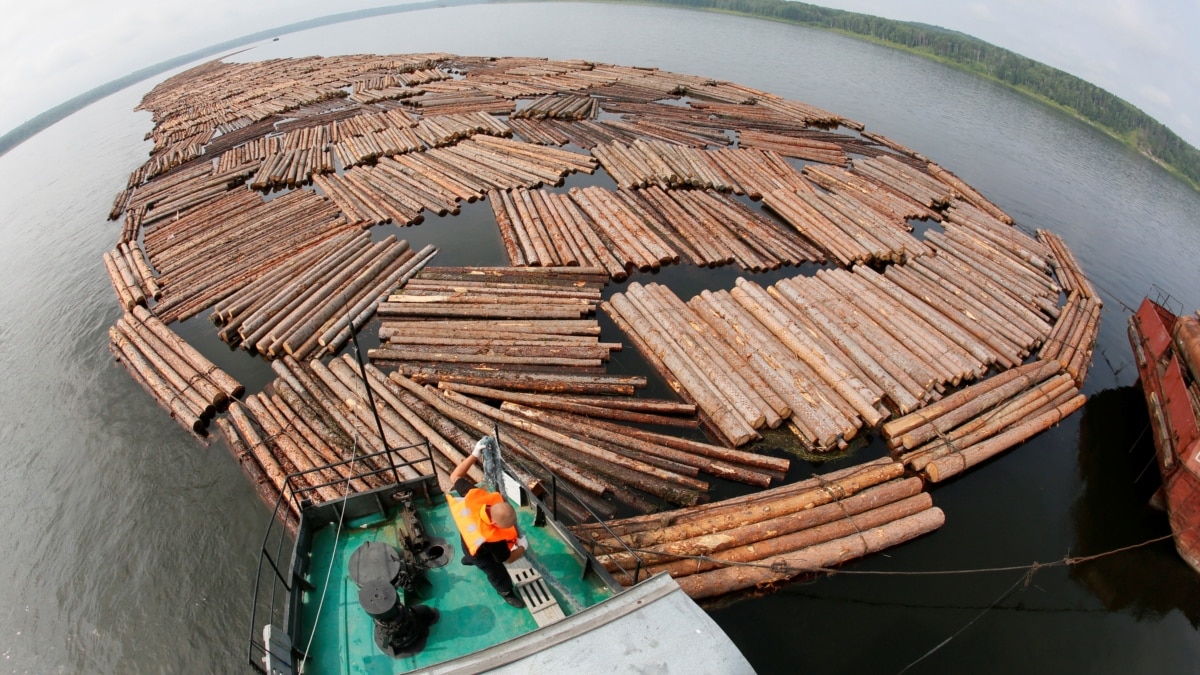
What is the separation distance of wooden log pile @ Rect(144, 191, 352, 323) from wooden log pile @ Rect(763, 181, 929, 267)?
2226 centimetres

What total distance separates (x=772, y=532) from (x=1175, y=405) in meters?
12.2

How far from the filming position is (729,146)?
3453 centimetres

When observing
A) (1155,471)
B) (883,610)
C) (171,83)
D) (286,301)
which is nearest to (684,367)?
(883,610)

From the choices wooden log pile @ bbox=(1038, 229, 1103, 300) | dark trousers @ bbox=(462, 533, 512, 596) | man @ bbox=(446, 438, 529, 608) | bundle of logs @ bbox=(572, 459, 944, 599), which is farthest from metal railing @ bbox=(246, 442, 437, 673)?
wooden log pile @ bbox=(1038, 229, 1103, 300)

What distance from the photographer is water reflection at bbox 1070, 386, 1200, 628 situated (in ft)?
37.7

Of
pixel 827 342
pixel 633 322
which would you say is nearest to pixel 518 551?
pixel 633 322

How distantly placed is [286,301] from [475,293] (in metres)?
7.16

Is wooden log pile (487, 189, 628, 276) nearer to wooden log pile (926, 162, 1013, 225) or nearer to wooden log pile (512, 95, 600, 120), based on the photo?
wooden log pile (512, 95, 600, 120)

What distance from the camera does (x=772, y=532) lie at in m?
11.1

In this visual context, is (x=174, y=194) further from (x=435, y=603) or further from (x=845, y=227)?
(x=845, y=227)

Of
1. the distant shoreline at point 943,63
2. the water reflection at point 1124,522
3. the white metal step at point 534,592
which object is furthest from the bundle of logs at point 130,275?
the distant shoreline at point 943,63

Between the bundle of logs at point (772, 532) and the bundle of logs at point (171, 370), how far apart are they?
1243 cm

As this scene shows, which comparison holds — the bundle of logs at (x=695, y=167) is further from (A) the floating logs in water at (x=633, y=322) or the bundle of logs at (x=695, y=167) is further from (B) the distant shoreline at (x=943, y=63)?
(B) the distant shoreline at (x=943, y=63)

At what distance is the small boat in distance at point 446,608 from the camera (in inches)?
209
